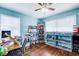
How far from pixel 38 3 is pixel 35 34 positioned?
26.0 inches

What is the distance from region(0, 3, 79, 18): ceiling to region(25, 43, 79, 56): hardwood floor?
2.19 feet

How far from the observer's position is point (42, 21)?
1.88m

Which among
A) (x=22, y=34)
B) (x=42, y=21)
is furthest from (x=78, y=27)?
(x=22, y=34)

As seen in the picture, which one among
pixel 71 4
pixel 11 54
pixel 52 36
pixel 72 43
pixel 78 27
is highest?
pixel 71 4

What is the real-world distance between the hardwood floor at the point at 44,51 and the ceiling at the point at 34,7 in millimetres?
667

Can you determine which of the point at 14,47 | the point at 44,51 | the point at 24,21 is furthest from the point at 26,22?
the point at 44,51

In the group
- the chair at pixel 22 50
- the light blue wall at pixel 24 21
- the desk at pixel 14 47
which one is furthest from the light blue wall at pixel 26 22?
the desk at pixel 14 47

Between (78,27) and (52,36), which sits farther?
(52,36)

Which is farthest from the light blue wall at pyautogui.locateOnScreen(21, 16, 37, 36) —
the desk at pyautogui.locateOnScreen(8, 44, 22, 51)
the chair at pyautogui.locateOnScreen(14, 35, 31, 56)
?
the desk at pyautogui.locateOnScreen(8, 44, 22, 51)

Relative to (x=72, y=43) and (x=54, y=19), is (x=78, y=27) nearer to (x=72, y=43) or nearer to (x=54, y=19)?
(x=72, y=43)

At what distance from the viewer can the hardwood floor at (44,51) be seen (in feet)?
5.91

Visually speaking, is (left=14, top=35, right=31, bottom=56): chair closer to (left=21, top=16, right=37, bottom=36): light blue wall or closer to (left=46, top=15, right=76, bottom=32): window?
(left=21, top=16, right=37, bottom=36): light blue wall

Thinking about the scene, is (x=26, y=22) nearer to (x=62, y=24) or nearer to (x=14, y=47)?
(x=14, y=47)

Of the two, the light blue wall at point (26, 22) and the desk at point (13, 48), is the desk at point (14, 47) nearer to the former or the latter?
the desk at point (13, 48)
